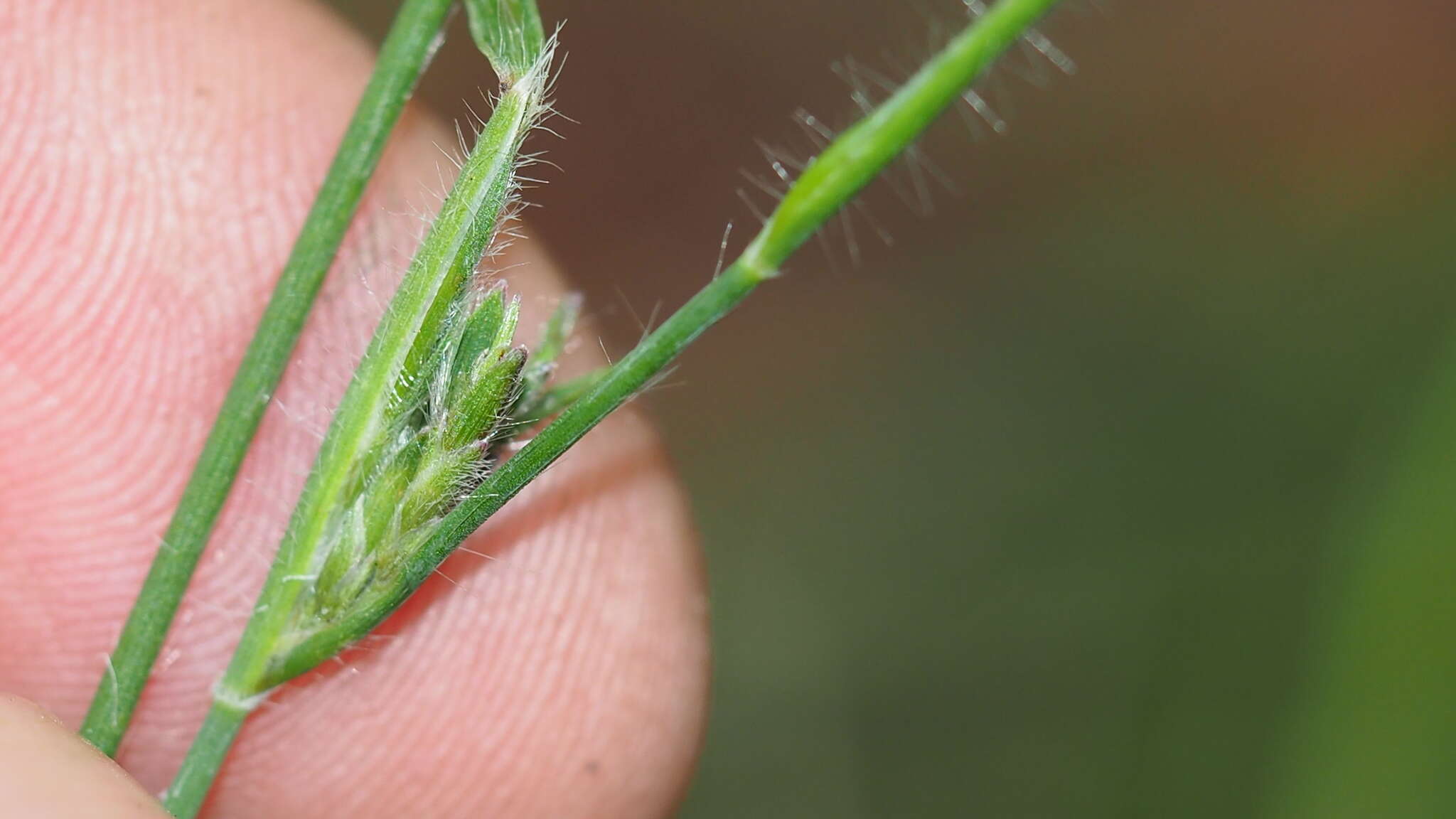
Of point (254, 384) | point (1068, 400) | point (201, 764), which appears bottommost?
point (201, 764)

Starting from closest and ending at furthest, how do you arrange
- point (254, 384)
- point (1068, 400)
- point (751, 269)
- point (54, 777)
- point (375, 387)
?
point (751, 269) → point (54, 777) → point (375, 387) → point (254, 384) → point (1068, 400)

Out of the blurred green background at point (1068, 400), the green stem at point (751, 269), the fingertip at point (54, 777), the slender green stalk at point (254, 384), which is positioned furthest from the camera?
the blurred green background at point (1068, 400)

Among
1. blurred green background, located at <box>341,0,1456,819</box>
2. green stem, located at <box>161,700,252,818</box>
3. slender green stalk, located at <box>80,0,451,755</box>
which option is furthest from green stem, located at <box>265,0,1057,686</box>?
blurred green background, located at <box>341,0,1456,819</box>

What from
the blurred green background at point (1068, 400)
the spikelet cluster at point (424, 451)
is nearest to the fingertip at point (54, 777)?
the spikelet cluster at point (424, 451)

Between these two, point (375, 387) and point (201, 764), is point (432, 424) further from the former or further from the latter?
point (201, 764)

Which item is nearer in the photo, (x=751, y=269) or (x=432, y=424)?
(x=751, y=269)

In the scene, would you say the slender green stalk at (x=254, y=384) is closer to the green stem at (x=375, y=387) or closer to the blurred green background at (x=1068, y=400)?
the green stem at (x=375, y=387)

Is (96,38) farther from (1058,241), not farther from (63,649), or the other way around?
(1058,241)

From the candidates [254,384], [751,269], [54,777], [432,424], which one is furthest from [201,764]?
[751,269]
